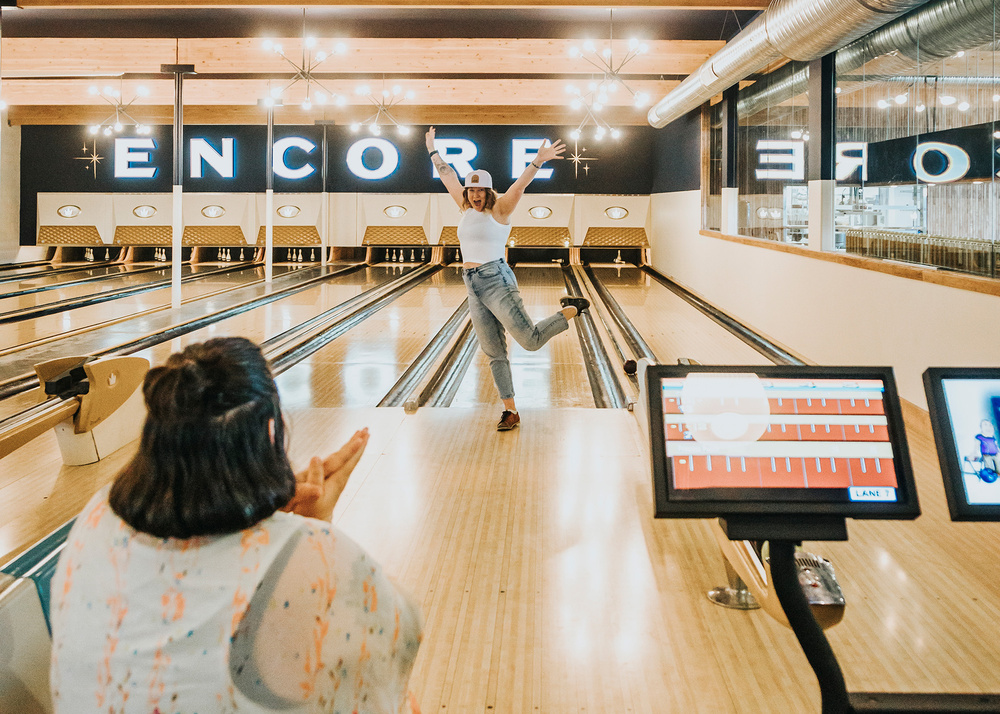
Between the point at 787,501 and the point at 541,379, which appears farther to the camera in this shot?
the point at 541,379

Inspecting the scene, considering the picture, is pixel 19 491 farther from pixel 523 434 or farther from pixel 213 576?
pixel 213 576

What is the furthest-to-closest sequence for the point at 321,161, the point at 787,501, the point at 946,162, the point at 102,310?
the point at 321,161 → the point at 102,310 → the point at 946,162 → the point at 787,501

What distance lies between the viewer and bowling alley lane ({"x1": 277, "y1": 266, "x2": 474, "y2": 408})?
17.0ft

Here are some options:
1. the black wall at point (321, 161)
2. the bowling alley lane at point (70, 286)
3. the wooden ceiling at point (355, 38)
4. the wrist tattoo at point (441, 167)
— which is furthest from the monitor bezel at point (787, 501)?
the black wall at point (321, 161)

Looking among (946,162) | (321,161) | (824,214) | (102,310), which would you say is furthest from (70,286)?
(946,162)

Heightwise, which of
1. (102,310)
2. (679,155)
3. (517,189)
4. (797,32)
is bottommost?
(102,310)

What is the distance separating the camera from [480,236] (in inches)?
162

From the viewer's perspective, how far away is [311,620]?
104cm

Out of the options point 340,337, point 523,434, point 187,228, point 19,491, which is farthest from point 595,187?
point 19,491

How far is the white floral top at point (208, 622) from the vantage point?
3.31 feet

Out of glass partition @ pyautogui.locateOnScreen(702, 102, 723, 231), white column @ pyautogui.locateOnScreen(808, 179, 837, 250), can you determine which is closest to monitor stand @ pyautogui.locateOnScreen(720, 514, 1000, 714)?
white column @ pyautogui.locateOnScreen(808, 179, 837, 250)

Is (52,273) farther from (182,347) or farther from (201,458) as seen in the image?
(201,458)

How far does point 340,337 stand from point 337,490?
609 centimetres

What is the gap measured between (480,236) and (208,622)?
3251mm
